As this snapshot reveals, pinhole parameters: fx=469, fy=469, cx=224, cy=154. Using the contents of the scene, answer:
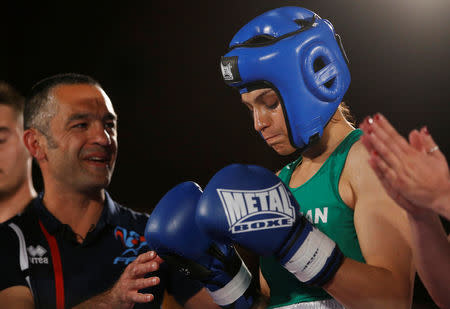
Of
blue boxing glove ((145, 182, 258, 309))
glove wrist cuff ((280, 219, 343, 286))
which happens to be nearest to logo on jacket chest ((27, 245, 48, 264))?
blue boxing glove ((145, 182, 258, 309))

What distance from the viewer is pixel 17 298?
122 cm

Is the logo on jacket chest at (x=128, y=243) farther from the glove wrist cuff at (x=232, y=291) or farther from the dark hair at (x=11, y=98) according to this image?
the dark hair at (x=11, y=98)

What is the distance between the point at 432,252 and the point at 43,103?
1115 mm

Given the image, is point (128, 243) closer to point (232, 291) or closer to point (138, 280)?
point (138, 280)

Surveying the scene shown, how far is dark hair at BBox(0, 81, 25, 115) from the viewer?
181 centimetres

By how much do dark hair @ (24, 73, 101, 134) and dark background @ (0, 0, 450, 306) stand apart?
34 centimetres

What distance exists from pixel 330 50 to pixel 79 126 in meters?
0.78

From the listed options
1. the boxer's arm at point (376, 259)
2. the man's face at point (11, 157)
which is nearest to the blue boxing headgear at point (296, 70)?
the boxer's arm at point (376, 259)

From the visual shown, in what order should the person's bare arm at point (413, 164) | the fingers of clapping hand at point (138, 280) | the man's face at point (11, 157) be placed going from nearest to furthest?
the person's bare arm at point (413, 164), the fingers of clapping hand at point (138, 280), the man's face at point (11, 157)

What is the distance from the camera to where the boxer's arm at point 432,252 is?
69 centimetres

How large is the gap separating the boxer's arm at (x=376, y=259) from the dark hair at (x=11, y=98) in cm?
146

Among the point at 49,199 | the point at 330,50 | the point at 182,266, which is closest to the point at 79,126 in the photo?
the point at 49,199

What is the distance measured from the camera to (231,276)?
92cm

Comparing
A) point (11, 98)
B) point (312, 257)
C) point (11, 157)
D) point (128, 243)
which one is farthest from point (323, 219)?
point (11, 98)
